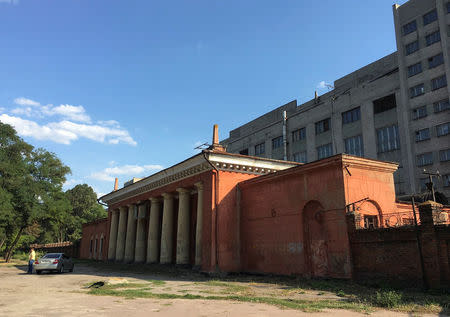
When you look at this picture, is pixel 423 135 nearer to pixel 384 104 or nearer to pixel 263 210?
pixel 384 104

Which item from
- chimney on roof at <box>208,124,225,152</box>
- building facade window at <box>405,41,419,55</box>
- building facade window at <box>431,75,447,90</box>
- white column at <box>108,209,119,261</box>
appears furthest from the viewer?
building facade window at <box>405,41,419,55</box>

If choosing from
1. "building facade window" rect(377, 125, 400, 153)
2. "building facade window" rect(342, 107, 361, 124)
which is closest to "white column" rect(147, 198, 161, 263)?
"building facade window" rect(377, 125, 400, 153)

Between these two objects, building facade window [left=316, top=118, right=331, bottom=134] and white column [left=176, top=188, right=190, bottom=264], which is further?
building facade window [left=316, top=118, right=331, bottom=134]

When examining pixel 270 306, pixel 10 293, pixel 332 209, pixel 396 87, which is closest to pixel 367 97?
pixel 396 87

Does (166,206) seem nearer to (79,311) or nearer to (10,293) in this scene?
(10,293)

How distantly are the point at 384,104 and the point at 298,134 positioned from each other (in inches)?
475

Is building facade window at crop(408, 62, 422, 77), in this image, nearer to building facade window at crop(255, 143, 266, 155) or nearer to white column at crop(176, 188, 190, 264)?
building facade window at crop(255, 143, 266, 155)

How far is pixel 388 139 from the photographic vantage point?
117ft

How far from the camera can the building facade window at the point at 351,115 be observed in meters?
38.4

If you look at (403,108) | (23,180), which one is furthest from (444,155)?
(23,180)

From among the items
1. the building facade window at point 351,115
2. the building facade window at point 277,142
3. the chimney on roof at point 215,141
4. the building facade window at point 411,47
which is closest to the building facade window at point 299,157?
the building facade window at point 277,142

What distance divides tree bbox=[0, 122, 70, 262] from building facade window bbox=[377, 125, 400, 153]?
34.5 metres

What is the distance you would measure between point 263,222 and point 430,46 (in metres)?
27.9

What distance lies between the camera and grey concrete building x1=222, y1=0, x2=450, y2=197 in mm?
32906
